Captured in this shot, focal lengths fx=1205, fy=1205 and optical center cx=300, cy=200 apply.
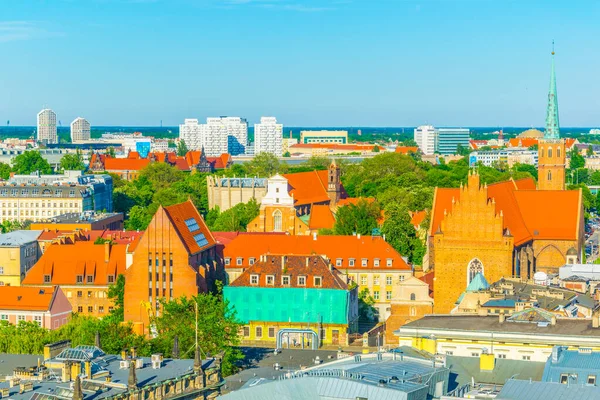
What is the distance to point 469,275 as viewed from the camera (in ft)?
323

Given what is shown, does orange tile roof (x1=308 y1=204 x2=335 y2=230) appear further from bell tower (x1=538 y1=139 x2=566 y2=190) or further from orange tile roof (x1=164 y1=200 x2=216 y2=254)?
orange tile roof (x1=164 y1=200 x2=216 y2=254)

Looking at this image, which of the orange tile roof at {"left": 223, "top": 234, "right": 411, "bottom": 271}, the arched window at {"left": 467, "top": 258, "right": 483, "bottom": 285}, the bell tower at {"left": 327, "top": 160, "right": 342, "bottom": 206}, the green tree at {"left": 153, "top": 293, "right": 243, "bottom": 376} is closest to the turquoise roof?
the arched window at {"left": 467, "top": 258, "right": 483, "bottom": 285}

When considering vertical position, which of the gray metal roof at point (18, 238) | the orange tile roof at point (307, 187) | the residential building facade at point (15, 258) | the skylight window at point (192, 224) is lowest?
the residential building facade at point (15, 258)

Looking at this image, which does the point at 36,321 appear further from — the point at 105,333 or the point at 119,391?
the point at 119,391

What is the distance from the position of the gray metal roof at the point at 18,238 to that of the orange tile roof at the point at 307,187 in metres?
38.6

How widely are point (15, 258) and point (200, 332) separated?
46.9 meters

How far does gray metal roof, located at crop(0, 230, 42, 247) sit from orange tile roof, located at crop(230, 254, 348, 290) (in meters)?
30.9

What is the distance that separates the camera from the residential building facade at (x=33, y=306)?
316ft

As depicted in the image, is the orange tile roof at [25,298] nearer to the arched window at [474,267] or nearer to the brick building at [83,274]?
the brick building at [83,274]

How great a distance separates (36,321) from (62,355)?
39721mm

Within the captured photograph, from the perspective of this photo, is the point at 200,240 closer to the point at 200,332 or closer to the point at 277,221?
the point at 200,332

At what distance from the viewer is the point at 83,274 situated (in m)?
105

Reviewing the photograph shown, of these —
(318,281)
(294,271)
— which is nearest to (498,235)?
(318,281)

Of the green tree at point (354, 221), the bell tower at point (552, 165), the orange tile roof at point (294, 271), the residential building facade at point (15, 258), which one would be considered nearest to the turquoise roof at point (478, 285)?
the orange tile roof at point (294, 271)
